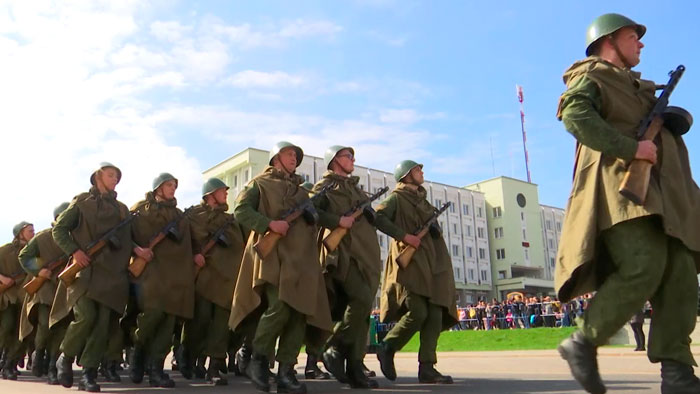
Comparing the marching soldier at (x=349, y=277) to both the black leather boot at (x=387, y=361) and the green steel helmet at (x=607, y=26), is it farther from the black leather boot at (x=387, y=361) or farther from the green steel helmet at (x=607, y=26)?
the green steel helmet at (x=607, y=26)

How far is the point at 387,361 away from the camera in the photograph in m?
7.53

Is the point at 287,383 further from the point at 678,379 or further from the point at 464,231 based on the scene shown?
the point at 464,231

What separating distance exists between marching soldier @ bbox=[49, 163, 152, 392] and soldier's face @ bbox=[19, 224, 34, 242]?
478cm

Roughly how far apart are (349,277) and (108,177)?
320cm

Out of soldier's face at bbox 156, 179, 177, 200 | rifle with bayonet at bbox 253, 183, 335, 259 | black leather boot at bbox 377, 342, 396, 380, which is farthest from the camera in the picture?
soldier's face at bbox 156, 179, 177, 200

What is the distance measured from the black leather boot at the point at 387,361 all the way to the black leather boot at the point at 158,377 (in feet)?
7.61

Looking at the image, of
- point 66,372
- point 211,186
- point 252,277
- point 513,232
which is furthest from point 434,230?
point 513,232

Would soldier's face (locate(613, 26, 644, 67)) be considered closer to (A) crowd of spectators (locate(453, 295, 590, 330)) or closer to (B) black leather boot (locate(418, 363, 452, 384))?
(B) black leather boot (locate(418, 363, 452, 384))

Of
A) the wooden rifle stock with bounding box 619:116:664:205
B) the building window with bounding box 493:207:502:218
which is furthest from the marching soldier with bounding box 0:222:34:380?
the building window with bounding box 493:207:502:218

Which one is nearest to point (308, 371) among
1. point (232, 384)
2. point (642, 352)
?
point (232, 384)

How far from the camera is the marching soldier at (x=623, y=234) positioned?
370 cm

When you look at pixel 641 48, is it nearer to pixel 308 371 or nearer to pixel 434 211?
pixel 434 211

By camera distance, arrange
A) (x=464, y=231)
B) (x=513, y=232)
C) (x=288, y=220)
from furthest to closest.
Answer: (x=513, y=232)
(x=464, y=231)
(x=288, y=220)

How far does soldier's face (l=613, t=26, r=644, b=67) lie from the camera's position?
4.34 meters
